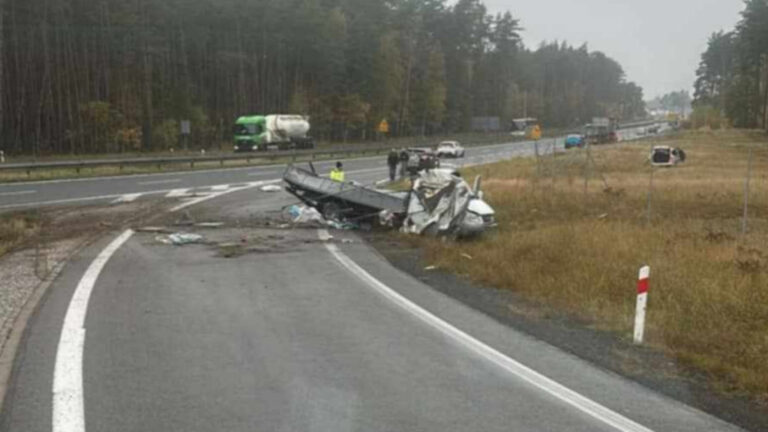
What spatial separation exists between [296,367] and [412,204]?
12043mm

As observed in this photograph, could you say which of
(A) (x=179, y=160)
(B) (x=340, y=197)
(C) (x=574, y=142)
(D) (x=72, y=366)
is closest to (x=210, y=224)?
(B) (x=340, y=197)

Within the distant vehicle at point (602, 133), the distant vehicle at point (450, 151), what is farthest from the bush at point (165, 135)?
the distant vehicle at point (602, 133)

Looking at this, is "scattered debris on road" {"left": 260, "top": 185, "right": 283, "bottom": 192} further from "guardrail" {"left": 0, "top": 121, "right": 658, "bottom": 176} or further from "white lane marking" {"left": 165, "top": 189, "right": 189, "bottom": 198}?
"guardrail" {"left": 0, "top": 121, "right": 658, "bottom": 176}

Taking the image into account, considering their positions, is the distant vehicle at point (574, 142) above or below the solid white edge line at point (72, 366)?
above

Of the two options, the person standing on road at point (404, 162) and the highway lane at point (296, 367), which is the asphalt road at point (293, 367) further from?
the person standing on road at point (404, 162)

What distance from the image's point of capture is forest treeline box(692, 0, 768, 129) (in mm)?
82125

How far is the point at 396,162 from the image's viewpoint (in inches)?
1464

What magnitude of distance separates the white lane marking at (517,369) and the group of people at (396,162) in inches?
978

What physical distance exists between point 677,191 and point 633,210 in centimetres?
586

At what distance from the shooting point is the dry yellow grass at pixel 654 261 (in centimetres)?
887

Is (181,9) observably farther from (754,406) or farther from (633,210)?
(754,406)

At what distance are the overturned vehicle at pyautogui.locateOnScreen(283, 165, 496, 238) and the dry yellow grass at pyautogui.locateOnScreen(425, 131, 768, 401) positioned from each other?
0.84 metres

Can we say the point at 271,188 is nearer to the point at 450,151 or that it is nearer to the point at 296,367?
the point at 296,367

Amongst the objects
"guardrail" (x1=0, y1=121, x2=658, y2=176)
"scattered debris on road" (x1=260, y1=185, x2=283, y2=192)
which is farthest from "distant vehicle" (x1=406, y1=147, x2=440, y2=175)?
"guardrail" (x1=0, y1=121, x2=658, y2=176)
